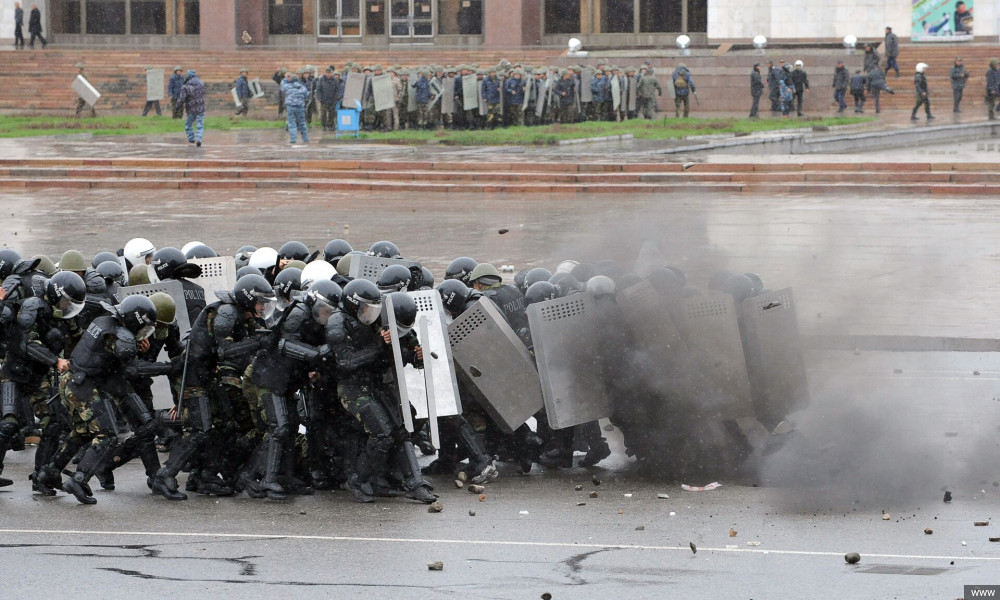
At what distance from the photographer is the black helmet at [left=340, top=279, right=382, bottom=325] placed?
7.68 metres

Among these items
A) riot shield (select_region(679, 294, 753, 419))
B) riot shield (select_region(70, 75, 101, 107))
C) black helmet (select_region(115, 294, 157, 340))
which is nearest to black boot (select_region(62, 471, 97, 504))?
black helmet (select_region(115, 294, 157, 340))

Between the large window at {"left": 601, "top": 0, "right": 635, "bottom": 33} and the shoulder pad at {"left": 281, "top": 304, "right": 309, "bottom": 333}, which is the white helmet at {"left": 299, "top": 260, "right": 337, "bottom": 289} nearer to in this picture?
the shoulder pad at {"left": 281, "top": 304, "right": 309, "bottom": 333}

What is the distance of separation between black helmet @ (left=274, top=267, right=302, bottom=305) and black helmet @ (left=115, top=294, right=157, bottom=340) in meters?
0.83

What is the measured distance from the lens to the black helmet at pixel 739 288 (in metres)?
8.43

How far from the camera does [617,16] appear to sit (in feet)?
158

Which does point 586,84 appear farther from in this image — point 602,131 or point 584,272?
point 584,272

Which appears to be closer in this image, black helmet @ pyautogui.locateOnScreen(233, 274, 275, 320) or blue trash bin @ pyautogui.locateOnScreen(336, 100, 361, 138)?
black helmet @ pyautogui.locateOnScreen(233, 274, 275, 320)

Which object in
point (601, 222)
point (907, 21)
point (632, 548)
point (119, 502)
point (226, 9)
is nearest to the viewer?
point (632, 548)

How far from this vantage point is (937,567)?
20.8 feet

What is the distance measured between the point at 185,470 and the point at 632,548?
9.96 feet

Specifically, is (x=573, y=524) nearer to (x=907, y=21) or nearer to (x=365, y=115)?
(x=365, y=115)

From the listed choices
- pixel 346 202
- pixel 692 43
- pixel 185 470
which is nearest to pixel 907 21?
pixel 692 43

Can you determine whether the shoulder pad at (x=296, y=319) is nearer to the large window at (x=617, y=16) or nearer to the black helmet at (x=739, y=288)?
the black helmet at (x=739, y=288)

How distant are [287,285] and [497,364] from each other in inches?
55.1
